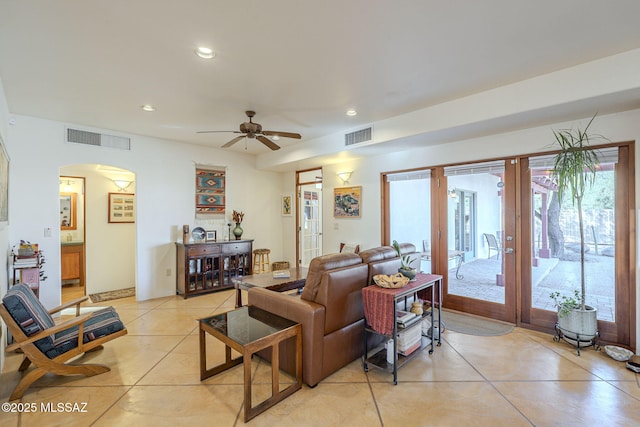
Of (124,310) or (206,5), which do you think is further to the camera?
(124,310)

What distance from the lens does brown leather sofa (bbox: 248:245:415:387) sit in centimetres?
231

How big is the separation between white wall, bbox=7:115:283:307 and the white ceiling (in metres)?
0.70

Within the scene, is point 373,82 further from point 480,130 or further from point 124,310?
point 124,310

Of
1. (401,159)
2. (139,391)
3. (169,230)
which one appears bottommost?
(139,391)

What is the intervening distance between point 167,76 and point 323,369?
9.87 ft

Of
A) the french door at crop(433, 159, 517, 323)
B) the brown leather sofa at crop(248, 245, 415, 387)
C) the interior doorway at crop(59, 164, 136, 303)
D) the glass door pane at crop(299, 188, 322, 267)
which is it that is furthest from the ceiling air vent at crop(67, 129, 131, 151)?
the french door at crop(433, 159, 517, 323)

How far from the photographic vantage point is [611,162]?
3.05 m

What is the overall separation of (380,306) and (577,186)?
2.55 m

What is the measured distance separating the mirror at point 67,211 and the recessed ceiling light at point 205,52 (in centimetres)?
501

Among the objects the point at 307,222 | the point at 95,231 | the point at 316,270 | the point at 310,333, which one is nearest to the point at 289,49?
the point at 316,270

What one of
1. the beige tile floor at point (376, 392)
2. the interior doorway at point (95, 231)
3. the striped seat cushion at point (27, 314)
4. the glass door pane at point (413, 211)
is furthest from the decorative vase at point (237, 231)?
the striped seat cushion at point (27, 314)

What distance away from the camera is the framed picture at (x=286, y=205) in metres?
6.62

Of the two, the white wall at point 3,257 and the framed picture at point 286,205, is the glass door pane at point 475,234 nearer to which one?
the framed picture at point 286,205

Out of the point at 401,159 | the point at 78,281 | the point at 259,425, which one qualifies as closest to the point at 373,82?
the point at 401,159
